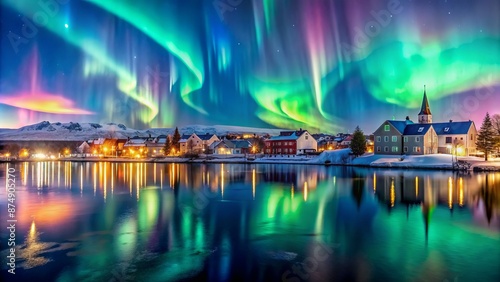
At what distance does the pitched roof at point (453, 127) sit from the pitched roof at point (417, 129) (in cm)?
617

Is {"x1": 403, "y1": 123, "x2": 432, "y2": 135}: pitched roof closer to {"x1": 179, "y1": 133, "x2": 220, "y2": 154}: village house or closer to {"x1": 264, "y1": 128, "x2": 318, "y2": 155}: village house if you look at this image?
{"x1": 264, "y1": 128, "x2": 318, "y2": 155}: village house

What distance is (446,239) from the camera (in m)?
17.1

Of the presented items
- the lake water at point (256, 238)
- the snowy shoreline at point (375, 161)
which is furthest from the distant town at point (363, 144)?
the lake water at point (256, 238)

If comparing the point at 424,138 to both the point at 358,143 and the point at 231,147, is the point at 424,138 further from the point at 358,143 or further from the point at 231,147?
the point at 231,147

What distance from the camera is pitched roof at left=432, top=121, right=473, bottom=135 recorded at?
3280 inches

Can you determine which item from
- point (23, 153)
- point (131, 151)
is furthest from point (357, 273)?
point (23, 153)

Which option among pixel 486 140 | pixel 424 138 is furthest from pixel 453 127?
pixel 486 140

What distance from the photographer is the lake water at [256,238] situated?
1250cm

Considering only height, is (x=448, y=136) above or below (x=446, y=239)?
above

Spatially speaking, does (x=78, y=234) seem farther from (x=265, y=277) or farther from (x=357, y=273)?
(x=357, y=273)

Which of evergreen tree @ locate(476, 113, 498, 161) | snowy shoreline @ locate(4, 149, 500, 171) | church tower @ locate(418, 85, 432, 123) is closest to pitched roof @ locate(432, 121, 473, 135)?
church tower @ locate(418, 85, 432, 123)

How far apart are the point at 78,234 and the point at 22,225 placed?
479 cm

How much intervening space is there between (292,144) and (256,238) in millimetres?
102628

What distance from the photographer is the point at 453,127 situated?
85.3 metres
